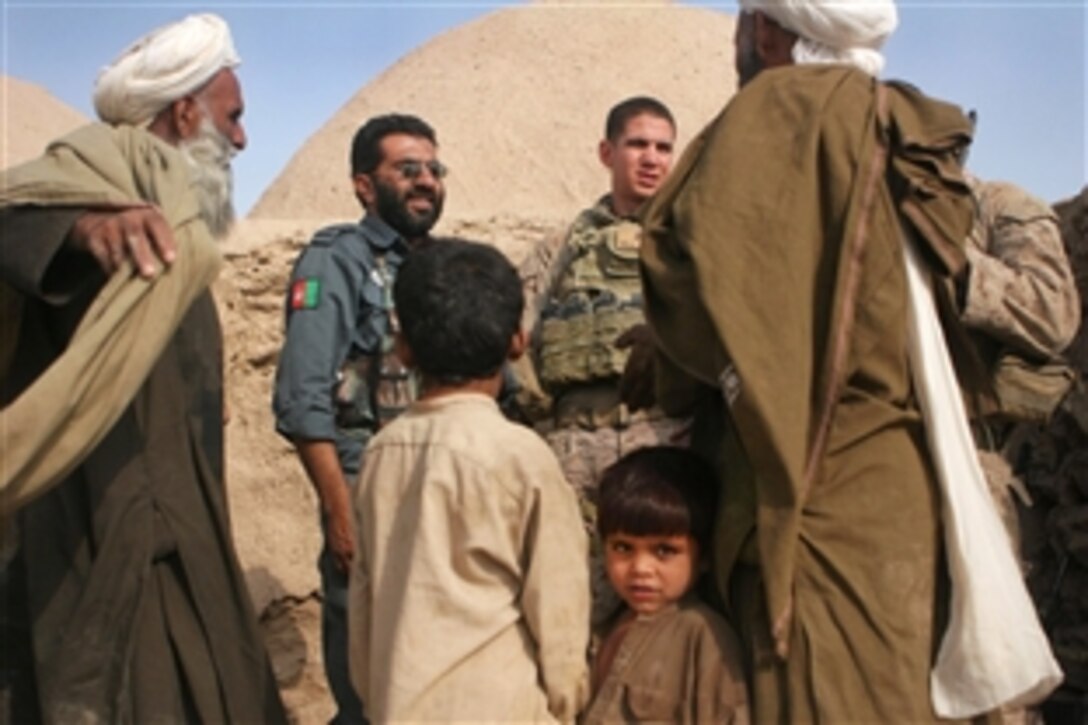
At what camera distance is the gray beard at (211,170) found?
3.46m

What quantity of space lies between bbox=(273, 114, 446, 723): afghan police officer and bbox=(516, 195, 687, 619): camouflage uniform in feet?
1.30

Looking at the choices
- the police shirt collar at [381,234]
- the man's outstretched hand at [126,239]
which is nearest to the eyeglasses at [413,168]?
the police shirt collar at [381,234]

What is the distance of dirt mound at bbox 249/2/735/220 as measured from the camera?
2331cm

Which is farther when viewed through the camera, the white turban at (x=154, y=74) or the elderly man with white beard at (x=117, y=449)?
the white turban at (x=154, y=74)

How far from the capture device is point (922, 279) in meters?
2.69

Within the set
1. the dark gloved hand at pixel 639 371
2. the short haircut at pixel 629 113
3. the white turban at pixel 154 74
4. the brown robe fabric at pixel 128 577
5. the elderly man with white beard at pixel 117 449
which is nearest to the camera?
the elderly man with white beard at pixel 117 449

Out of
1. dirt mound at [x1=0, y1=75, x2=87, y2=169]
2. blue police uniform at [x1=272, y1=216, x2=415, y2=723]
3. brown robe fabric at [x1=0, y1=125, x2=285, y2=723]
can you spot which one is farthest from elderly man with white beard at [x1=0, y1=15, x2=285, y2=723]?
dirt mound at [x1=0, y1=75, x2=87, y2=169]

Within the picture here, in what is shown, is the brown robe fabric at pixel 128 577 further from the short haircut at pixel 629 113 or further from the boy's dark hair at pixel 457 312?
the short haircut at pixel 629 113

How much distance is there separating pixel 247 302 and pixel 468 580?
368cm

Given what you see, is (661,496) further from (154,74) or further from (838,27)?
(154,74)

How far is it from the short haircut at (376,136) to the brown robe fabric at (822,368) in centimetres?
179

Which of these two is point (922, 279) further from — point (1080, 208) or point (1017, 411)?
point (1080, 208)

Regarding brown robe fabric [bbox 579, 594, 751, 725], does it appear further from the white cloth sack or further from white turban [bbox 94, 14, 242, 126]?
white turban [bbox 94, 14, 242, 126]

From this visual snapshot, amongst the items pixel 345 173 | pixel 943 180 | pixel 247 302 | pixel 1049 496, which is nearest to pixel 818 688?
pixel 943 180
